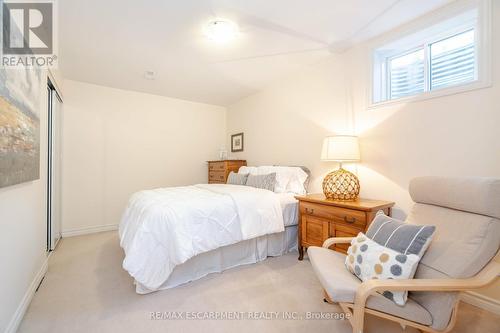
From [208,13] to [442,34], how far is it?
2.18 meters

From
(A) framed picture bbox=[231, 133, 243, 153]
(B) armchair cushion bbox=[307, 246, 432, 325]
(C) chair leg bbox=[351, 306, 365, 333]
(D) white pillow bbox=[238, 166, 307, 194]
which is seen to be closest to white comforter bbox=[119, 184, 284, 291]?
(D) white pillow bbox=[238, 166, 307, 194]

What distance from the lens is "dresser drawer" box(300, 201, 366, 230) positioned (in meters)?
2.09

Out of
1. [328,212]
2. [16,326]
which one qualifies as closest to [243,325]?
[328,212]

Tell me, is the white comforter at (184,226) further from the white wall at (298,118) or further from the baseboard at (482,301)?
the baseboard at (482,301)

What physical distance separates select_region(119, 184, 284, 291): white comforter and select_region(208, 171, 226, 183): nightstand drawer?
1786mm

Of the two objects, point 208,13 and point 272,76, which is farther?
point 272,76

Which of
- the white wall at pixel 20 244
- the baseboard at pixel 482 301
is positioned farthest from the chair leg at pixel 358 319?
the white wall at pixel 20 244

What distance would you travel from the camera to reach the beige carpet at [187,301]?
5.26ft

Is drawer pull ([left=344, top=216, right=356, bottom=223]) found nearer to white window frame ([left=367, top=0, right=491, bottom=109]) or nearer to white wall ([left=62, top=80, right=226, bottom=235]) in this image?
white window frame ([left=367, top=0, right=491, bottom=109])

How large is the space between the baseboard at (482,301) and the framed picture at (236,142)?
378 cm

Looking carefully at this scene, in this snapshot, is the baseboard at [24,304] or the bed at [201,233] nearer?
the baseboard at [24,304]

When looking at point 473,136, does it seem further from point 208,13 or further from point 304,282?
point 208,13

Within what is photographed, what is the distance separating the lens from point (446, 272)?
1.27 metres

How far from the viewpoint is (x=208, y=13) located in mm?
2072
